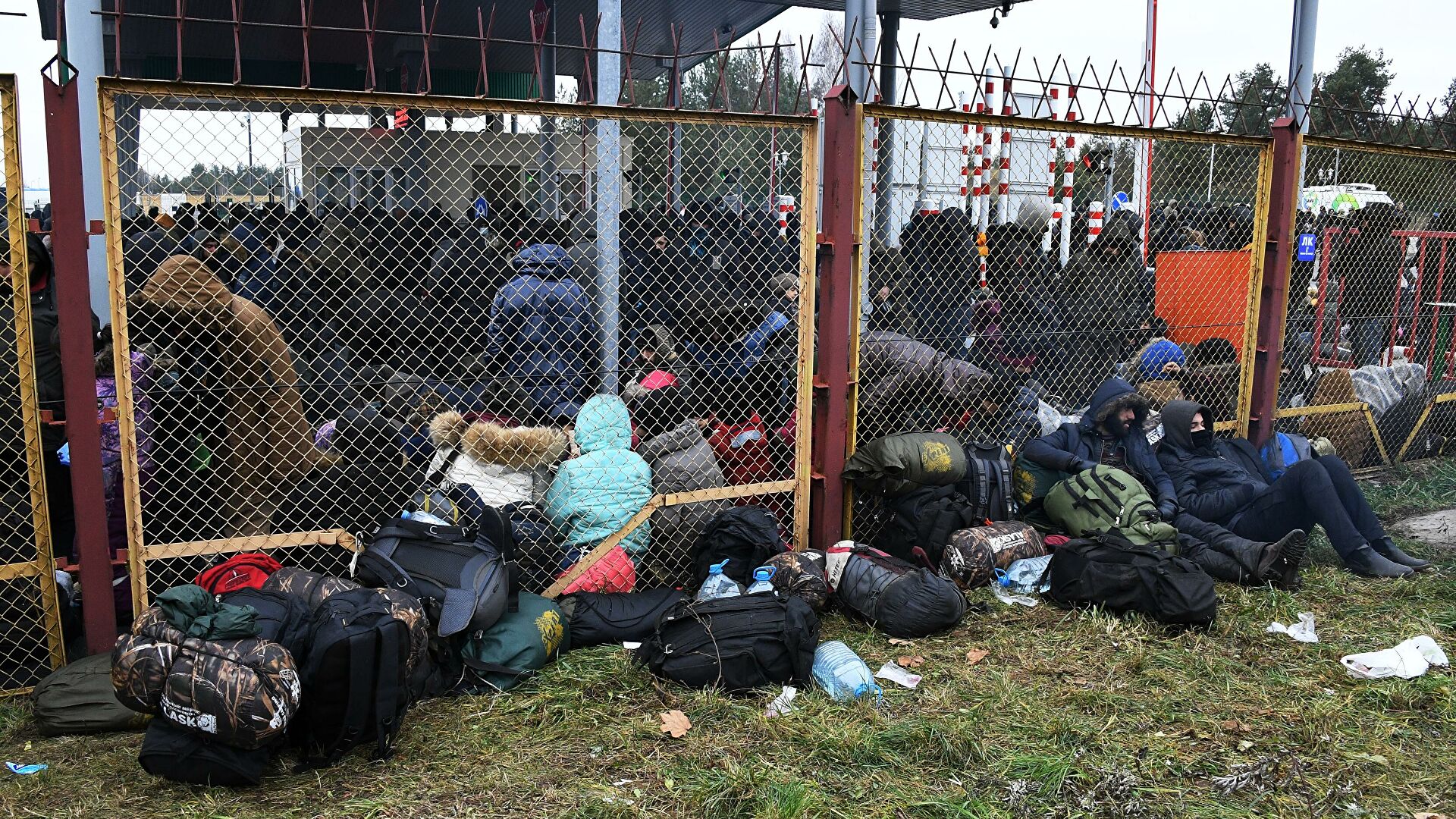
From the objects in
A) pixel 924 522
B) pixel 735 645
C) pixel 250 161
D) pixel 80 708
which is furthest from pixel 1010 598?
pixel 250 161

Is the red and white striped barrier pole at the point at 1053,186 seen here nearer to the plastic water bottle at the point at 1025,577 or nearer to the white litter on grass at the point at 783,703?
the plastic water bottle at the point at 1025,577

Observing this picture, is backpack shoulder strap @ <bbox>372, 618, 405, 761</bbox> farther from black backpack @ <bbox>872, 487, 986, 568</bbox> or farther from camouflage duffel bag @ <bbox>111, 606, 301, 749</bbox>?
black backpack @ <bbox>872, 487, 986, 568</bbox>

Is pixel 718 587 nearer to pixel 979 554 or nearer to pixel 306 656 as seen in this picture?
pixel 979 554

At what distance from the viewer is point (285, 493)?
193 inches

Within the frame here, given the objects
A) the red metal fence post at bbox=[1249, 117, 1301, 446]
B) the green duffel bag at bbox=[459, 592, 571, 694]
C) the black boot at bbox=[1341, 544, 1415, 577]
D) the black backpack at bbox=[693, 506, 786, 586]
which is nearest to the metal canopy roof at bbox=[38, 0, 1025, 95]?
the red metal fence post at bbox=[1249, 117, 1301, 446]

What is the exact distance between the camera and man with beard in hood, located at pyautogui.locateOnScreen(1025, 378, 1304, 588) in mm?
5465

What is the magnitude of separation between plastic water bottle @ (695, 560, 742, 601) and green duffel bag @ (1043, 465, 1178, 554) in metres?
1.95

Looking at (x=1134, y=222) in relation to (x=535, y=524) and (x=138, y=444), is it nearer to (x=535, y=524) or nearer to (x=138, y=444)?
(x=535, y=524)

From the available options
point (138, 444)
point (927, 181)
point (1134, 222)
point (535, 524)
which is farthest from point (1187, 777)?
point (927, 181)

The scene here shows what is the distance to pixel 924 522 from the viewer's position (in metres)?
5.39

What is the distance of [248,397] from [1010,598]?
12.2 ft

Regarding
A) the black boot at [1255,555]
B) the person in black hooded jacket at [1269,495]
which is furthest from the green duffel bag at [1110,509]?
the person in black hooded jacket at [1269,495]

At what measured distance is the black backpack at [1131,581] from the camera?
4.84 metres

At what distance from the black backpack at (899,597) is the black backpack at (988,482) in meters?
0.87
